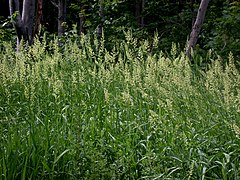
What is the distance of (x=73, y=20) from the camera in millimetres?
16406

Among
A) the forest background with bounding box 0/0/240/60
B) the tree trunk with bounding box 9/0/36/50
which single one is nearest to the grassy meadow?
the tree trunk with bounding box 9/0/36/50

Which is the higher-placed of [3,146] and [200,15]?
[200,15]

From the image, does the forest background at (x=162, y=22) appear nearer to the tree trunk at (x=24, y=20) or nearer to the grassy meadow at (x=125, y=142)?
the tree trunk at (x=24, y=20)

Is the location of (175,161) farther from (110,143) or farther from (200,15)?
(200,15)

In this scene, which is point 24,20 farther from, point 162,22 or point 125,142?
point 125,142

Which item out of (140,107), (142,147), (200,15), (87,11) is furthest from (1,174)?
(87,11)

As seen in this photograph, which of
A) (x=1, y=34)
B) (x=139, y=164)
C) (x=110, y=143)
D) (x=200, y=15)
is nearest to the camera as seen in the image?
(x=139, y=164)

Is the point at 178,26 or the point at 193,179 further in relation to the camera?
the point at 178,26

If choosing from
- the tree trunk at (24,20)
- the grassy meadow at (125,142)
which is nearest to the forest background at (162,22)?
the tree trunk at (24,20)

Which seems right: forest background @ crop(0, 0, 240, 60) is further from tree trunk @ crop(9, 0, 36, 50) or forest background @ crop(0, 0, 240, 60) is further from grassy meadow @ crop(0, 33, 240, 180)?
grassy meadow @ crop(0, 33, 240, 180)

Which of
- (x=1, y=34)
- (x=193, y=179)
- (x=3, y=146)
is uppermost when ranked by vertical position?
(x=1, y=34)

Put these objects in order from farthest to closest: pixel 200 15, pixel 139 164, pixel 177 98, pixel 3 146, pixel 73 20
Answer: pixel 73 20 < pixel 200 15 < pixel 177 98 < pixel 139 164 < pixel 3 146

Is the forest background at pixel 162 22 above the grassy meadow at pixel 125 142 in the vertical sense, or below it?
above

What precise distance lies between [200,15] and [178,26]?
3.00m
